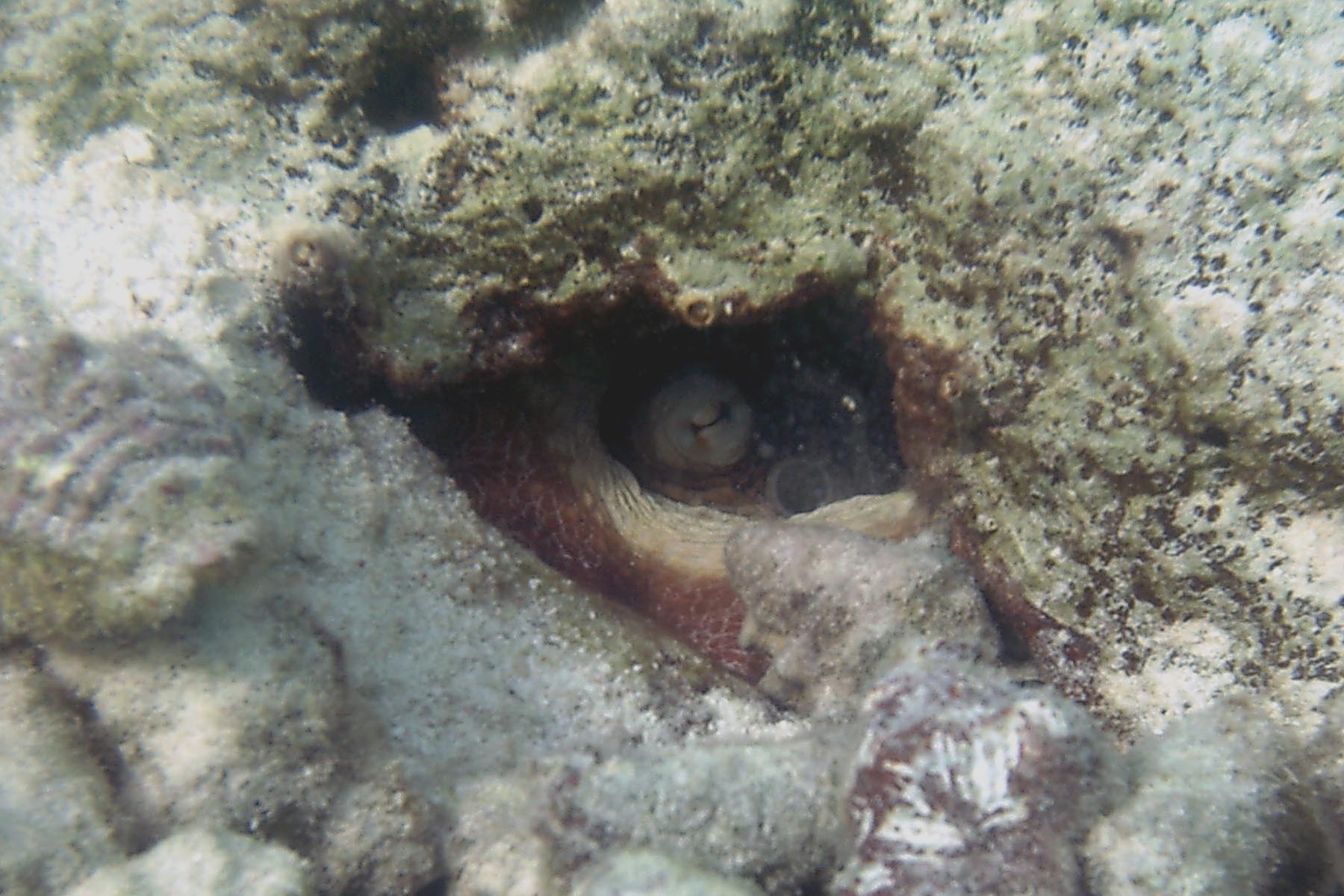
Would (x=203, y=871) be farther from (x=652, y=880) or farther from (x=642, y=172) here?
(x=642, y=172)

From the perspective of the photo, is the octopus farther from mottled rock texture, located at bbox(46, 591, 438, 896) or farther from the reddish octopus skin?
mottled rock texture, located at bbox(46, 591, 438, 896)

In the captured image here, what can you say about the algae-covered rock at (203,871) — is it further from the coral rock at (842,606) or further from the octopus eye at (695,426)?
the octopus eye at (695,426)

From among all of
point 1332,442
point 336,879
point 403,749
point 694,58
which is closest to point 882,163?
point 694,58

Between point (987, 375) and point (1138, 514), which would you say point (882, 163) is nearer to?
point (987, 375)

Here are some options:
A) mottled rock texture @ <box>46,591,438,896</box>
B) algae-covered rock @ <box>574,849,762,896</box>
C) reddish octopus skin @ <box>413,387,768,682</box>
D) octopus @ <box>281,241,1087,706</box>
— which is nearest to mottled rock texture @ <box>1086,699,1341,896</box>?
octopus @ <box>281,241,1087,706</box>

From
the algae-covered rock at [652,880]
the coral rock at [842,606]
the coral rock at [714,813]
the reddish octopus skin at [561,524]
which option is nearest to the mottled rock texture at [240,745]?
the coral rock at [714,813]

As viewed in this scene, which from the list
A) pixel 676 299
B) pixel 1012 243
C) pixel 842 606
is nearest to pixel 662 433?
pixel 676 299
